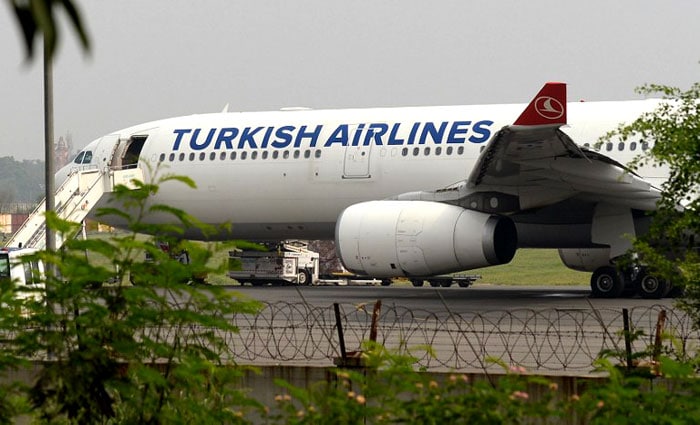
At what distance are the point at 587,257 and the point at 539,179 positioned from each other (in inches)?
179

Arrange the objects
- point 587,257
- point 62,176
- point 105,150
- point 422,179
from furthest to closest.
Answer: point 62,176, point 105,150, point 587,257, point 422,179

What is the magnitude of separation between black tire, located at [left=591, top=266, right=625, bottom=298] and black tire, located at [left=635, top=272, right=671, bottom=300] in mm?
401

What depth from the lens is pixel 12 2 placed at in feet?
13.0

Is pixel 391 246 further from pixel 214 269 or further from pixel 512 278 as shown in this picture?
pixel 512 278

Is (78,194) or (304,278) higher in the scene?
(78,194)

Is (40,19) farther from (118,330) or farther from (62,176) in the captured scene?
(62,176)

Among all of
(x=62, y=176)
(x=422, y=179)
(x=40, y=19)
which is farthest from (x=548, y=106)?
(x=40, y=19)

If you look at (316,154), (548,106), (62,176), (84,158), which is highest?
(84,158)

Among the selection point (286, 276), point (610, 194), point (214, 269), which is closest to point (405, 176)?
point (610, 194)

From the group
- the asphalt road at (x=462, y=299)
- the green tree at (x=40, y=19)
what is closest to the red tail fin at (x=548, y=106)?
the asphalt road at (x=462, y=299)

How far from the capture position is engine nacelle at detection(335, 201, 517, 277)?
26.2 m

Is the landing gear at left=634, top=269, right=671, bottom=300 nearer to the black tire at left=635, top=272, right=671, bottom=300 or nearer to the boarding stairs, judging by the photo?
the black tire at left=635, top=272, right=671, bottom=300

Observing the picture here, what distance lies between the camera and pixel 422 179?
30391 mm

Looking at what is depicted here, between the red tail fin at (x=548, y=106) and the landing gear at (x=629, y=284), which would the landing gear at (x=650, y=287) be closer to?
the landing gear at (x=629, y=284)
